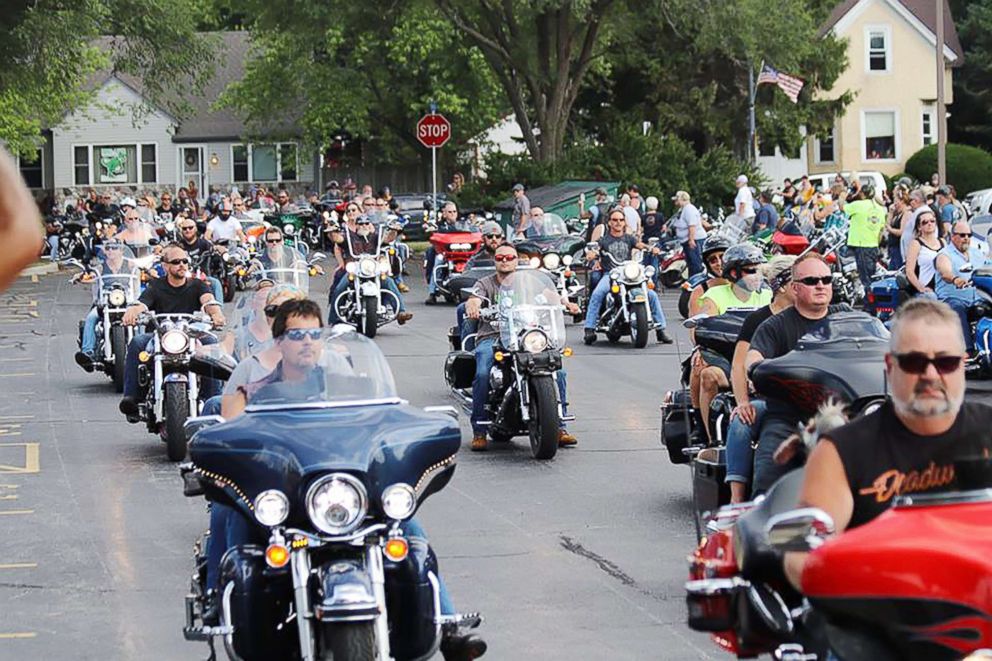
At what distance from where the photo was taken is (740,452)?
8.85m

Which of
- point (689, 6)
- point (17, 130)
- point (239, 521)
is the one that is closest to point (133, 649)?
point (239, 521)

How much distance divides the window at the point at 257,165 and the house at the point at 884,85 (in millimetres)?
21128

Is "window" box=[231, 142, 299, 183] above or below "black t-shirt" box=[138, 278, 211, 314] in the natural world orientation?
above

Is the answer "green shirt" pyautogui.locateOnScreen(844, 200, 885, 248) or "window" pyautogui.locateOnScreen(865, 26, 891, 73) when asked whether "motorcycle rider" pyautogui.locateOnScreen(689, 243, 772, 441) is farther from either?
"window" pyautogui.locateOnScreen(865, 26, 891, 73)

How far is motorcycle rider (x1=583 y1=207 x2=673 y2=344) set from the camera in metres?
23.7

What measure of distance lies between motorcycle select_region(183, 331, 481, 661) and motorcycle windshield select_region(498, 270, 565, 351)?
24.9ft

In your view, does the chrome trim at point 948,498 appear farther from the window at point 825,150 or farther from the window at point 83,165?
the window at point 83,165

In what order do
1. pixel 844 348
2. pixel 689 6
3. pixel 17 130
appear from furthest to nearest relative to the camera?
pixel 17 130 < pixel 689 6 < pixel 844 348

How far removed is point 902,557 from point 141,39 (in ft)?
137

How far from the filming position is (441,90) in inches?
2371

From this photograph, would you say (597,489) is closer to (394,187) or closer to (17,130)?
(17,130)

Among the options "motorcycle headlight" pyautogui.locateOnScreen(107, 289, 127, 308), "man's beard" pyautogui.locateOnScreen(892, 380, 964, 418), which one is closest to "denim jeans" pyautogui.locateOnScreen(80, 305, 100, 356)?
"motorcycle headlight" pyautogui.locateOnScreen(107, 289, 127, 308)

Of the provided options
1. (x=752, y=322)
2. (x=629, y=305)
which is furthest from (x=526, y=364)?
(x=629, y=305)

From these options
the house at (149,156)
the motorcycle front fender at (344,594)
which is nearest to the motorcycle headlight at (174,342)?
the motorcycle front fender at (344,594)
